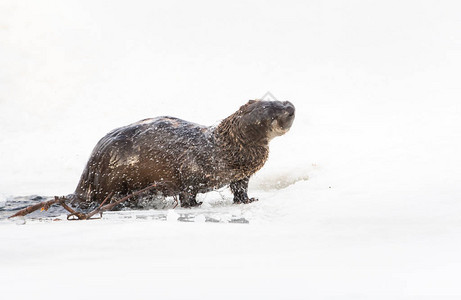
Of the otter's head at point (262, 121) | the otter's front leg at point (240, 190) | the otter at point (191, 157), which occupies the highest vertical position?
the otter's head at point (262, 121)

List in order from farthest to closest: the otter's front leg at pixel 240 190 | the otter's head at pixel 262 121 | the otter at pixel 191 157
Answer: the otter's front leg at pixel 240 190, the otter at pixel 191 157, the otter's head at pixel 262 121

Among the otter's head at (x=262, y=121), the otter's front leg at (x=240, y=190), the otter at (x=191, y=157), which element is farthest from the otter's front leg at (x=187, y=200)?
the otter's head at (x=262, y=121)

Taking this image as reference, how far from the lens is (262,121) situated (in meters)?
4.29

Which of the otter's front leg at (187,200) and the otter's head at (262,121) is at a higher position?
the otter's head at (262,121)

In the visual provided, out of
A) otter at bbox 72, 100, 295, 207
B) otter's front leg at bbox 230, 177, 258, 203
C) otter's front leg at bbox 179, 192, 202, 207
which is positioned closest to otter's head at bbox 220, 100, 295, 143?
otter at bbox 72, 100, 295, 207

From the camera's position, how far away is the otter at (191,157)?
4.34 m

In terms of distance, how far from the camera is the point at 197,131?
4641 mm

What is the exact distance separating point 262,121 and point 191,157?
2.13 ft

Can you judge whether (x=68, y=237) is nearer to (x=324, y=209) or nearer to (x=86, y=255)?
(x=86, y=255)

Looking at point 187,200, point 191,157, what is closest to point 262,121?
point 191,157

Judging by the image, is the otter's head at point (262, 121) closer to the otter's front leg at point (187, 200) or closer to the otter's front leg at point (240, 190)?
the otter's front leg at point (240, 190)

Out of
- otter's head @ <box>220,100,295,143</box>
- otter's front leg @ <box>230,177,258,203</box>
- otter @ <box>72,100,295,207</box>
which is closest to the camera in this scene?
otter's head @ <box>220,100,295,143</box>

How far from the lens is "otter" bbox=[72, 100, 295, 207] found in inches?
171

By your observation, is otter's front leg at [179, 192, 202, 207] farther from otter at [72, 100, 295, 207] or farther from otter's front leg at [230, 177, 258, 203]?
otter's front leg at [230, 177, 258, 203]
